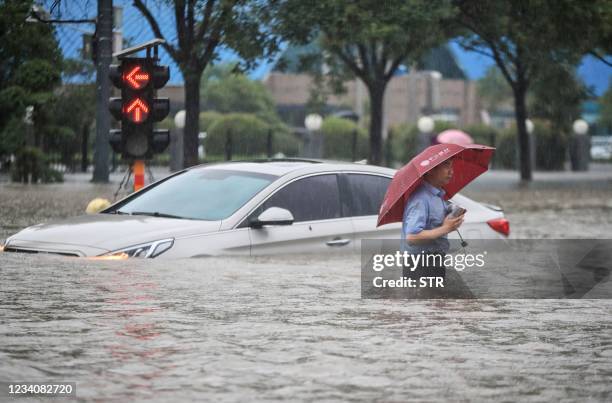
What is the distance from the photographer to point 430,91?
293 ft

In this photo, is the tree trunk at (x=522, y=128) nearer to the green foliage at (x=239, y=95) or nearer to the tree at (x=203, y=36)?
the tree at (x=203, y=36)

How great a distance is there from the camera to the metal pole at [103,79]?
2162 centimetres

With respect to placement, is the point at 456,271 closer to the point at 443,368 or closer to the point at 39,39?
the point at 443,368

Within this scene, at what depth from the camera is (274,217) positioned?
12078 mm

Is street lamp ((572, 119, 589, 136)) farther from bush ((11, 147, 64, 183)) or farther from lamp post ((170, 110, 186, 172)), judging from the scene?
bush ((11, 147, 64, 183))

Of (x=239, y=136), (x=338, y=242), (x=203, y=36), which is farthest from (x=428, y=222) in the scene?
(x=239, y=136)

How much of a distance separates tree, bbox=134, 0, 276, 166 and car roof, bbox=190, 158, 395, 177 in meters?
11.7

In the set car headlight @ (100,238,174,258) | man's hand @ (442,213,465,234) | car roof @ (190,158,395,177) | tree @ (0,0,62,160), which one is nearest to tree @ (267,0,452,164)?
tree @ (0,0,62,160)

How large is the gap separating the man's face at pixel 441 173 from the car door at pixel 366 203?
319 cm

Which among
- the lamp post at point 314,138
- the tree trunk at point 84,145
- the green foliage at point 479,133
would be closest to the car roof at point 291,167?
the tree trunk at point 84,145

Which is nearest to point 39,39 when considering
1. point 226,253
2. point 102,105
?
point 102,105

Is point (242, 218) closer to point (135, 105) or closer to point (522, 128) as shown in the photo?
point (135, 105)

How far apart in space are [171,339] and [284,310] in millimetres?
1746

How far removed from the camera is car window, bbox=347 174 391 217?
13.0m
